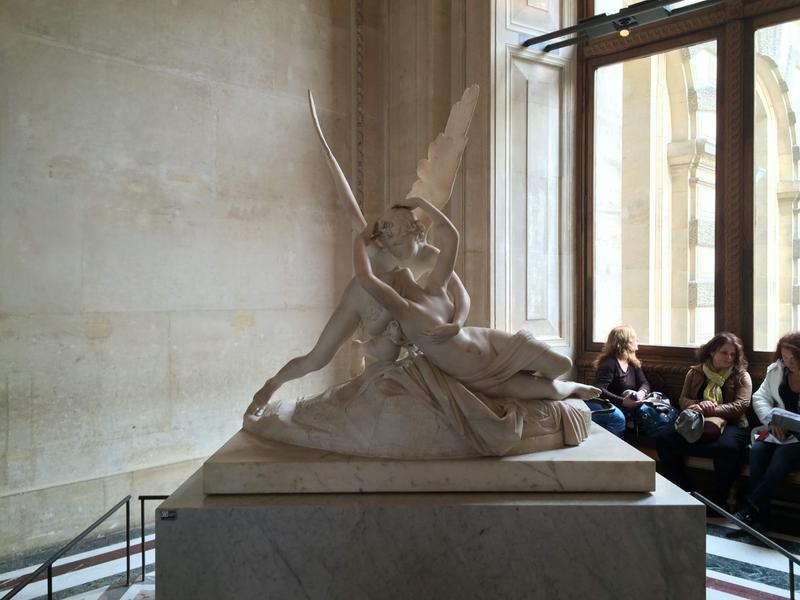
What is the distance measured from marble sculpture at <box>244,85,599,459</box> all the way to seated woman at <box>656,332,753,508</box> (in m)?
2.18

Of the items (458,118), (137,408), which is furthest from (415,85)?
(137,408)

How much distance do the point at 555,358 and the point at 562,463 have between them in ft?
1.51

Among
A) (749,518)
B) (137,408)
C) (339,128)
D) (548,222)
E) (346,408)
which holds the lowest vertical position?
(749,518)

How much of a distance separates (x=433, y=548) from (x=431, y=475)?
27 centimetres

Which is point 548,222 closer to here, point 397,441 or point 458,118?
point 458,118

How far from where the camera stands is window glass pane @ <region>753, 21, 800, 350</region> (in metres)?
5.25

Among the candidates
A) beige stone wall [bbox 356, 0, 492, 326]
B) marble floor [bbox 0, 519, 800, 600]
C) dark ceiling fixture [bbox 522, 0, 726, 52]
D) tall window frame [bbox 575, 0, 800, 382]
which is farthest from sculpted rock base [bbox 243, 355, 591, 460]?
dark ceiling fixture [bbox 522, 0, 726, 52]

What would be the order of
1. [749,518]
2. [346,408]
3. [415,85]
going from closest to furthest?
[346,408], [749,518], [415,85]

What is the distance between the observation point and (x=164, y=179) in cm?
479

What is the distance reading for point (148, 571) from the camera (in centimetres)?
376

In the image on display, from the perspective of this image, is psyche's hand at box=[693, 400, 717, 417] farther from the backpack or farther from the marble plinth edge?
the marble plinth edge

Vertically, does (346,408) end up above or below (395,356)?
below

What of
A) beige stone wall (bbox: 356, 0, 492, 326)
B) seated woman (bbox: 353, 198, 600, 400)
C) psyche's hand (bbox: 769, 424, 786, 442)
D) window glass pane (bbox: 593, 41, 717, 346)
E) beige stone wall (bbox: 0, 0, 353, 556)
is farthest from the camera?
window glass pane (bbox: 593, 41, 717, 346)

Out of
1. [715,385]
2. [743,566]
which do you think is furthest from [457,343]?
[715,385]
